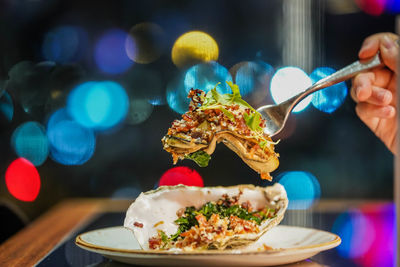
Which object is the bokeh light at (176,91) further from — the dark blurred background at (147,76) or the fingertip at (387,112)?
the fingertip at (387,112)

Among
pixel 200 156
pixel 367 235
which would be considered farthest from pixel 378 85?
pixel 200 156

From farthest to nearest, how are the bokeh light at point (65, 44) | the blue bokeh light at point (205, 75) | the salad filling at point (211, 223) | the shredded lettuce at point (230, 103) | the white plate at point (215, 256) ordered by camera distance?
the bokeh light at point (65, 44) < the blue bokeh light at point (205, 75) < the shredded lettuce at point (230, 103) < the salad filling at point (211, 223) < the white plate at point (215, 256)

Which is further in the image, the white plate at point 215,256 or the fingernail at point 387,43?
the fingernail at point 387,43

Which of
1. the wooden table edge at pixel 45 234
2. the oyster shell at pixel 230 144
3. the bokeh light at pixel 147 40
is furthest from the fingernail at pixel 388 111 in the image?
the bokeh light at pixel 147 40

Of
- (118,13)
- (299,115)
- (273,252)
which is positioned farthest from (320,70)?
(273,252)

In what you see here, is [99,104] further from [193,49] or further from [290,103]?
[290,103]
